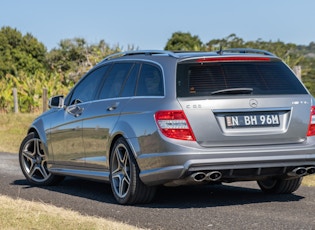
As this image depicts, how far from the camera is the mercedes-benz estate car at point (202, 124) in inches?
312

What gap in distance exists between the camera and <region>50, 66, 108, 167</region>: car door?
982cm

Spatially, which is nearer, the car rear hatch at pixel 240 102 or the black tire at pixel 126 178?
the car rear hatch at pixel 240 102

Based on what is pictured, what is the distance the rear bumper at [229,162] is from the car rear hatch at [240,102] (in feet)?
0.33

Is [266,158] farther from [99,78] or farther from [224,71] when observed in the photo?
[99,78]

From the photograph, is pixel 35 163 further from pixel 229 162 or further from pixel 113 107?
pixel 229 162

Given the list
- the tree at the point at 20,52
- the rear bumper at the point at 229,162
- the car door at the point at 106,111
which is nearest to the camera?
the rear bumper at the point at 229,162

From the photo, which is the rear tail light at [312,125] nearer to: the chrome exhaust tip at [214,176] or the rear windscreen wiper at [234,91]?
the rear windscreen wiper at [234,91]

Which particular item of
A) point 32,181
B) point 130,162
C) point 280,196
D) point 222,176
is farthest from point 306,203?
point 32,181

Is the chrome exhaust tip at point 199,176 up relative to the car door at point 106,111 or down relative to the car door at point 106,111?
down

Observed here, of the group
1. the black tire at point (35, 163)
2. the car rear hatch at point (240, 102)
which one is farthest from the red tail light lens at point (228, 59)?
the black tire at point (35, 163)

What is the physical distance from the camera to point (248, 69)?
333 inches

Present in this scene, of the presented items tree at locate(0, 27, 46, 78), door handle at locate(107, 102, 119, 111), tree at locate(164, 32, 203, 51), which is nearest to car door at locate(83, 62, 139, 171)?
door handle at locate(107, 102, 119, 111)

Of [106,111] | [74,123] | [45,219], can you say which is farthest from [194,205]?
[74,123]

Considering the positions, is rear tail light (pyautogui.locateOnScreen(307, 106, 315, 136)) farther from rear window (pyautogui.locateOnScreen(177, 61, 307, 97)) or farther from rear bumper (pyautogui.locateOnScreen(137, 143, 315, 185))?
rear window (pyautogui.locateOnScreen(177, 61, 307, 97))
